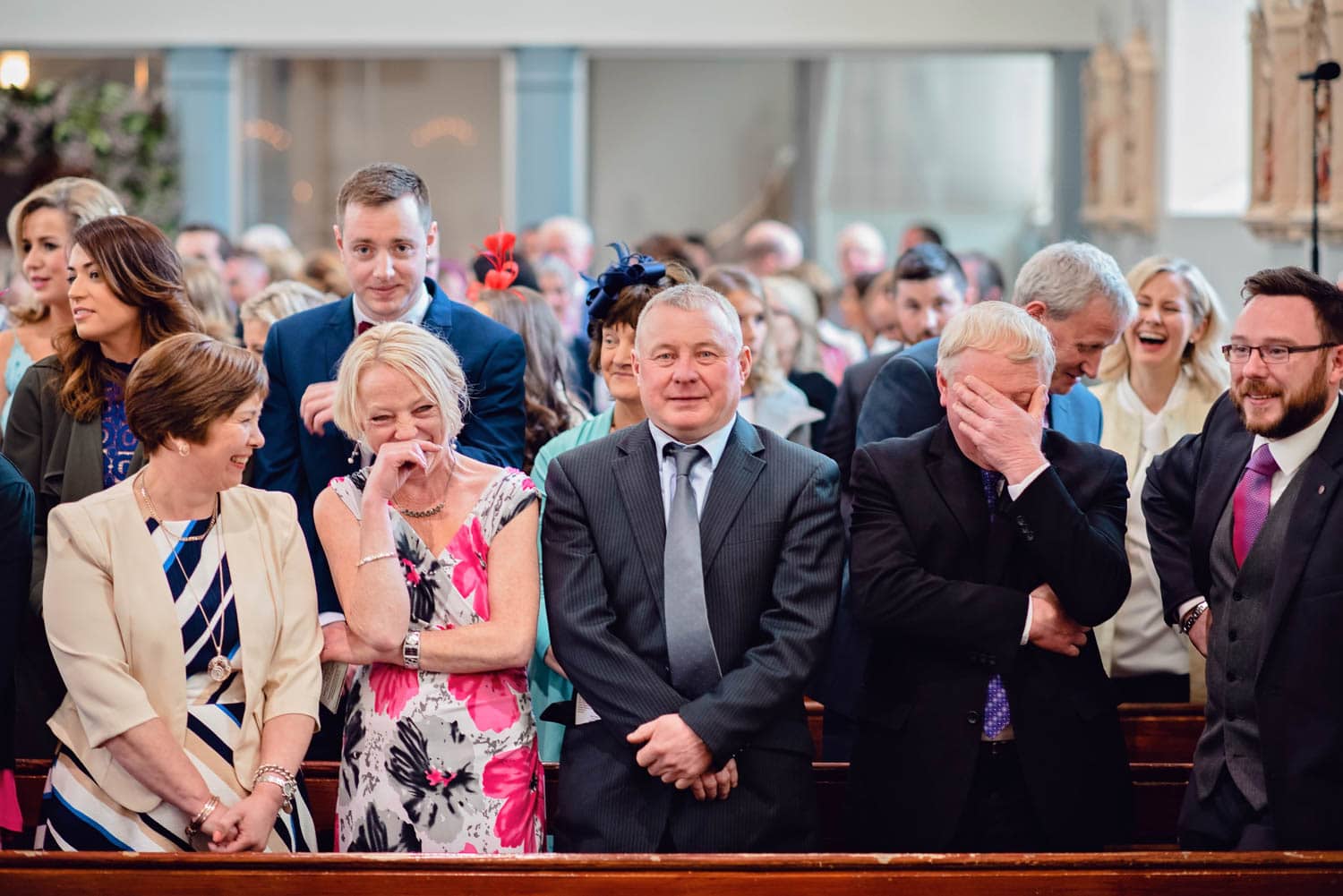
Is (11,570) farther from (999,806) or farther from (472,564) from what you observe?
(999,806)

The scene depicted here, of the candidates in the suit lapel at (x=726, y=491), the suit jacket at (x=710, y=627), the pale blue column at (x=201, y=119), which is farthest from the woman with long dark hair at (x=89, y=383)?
the pale blue column at (x=201, y=119)

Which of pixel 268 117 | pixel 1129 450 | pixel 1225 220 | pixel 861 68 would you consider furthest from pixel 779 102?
pixel 1129 450

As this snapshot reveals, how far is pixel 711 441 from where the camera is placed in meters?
3.12

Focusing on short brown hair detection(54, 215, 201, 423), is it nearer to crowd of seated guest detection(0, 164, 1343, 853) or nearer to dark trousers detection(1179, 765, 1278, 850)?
crowd of seated guest detection(0, 164, 1343, 853)

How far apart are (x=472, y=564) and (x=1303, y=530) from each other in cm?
157

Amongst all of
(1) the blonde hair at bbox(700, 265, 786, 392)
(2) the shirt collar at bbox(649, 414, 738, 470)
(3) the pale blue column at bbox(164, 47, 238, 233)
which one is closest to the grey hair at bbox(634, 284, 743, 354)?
(2) the shirt collar at bbox(649, 414, 738, 470)

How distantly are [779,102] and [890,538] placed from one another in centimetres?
1011

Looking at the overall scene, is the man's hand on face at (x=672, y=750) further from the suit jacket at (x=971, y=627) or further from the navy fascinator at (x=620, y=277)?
the navy fascinator at (x=620, y=277)

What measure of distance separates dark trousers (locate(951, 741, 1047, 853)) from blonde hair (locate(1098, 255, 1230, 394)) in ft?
5.42

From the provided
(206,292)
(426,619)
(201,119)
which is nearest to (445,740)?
(426,619)

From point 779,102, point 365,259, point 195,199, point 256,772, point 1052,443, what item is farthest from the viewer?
point 779,102

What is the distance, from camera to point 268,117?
1235 centimetres

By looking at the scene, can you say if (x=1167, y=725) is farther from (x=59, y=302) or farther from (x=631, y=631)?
(x=59, y=302)

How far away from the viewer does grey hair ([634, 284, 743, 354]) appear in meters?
3.12
